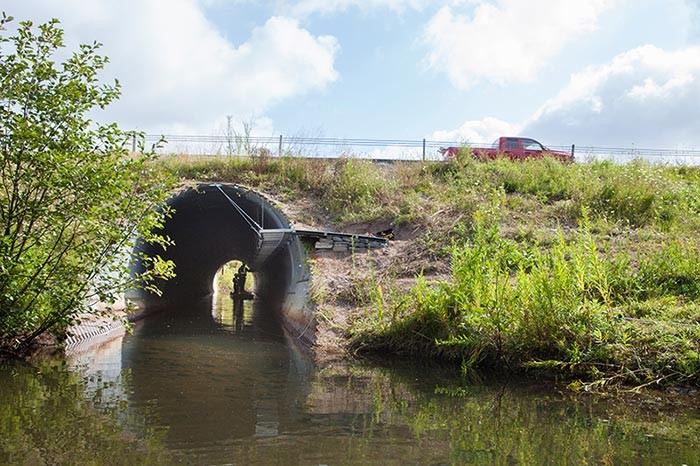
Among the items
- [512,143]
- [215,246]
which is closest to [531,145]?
[512,143]

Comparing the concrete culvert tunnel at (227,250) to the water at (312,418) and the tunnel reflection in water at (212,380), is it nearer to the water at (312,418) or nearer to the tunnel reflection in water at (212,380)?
the tunnel reflection in water at (212,380)

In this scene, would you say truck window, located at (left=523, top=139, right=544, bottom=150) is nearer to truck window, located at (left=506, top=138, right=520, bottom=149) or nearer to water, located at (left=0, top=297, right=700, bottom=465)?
truck window, located at (left=506, top=138, right=520, bottom=149)

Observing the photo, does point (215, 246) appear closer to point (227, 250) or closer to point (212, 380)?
point (227, 250)

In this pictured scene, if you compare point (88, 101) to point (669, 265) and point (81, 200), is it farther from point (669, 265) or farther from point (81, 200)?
point (669, 265)

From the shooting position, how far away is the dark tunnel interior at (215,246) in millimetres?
17125

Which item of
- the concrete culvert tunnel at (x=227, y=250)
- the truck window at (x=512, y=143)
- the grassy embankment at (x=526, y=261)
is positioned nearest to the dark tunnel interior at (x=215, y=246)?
the concrete culvert tunnel at (x=227, y=250)

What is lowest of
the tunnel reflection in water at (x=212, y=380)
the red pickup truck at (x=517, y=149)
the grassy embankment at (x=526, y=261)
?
the tunnel reflection in water at (x=212, y=380)

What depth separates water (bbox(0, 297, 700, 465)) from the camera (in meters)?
5.07

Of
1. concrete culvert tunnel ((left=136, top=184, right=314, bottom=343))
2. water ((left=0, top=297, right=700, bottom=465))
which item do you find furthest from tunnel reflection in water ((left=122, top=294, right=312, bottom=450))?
concrete culvert tunnel ((left=136, top=184, right=314, bottom=343))

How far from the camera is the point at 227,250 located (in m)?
26.7

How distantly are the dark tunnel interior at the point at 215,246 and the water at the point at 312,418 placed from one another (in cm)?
592

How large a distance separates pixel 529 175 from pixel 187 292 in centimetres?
1509

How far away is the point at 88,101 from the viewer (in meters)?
8.31

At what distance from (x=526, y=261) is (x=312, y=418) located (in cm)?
691
